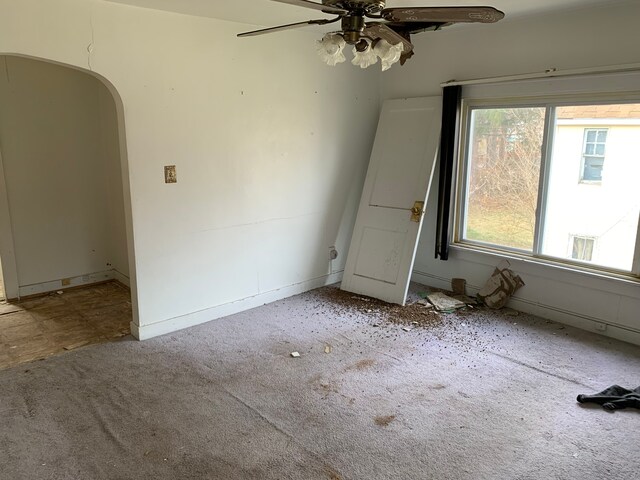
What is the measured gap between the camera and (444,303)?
171 inches

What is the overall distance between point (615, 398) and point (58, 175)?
491 cm

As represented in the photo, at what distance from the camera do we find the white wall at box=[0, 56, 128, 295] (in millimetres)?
4246

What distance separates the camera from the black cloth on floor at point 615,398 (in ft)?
9.19

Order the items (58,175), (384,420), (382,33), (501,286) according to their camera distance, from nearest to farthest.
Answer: (382,33) → (384,420) → (501,286) → (58,175)

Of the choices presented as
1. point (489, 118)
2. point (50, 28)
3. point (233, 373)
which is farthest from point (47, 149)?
point (489, 118)

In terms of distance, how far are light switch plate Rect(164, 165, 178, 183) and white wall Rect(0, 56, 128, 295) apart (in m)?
1.39

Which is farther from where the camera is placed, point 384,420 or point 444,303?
point 444,303

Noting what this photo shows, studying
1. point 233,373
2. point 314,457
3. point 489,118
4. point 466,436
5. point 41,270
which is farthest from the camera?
point 41,270

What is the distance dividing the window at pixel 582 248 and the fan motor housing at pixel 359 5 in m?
2.85

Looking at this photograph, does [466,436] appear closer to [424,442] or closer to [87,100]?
[424,442]

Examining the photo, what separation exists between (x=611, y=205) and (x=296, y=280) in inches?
109

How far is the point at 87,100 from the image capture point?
463 centimetres

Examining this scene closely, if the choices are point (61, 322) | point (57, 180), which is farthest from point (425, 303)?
point (57, 180)

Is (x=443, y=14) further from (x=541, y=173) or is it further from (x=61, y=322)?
(x=61, y=322)
